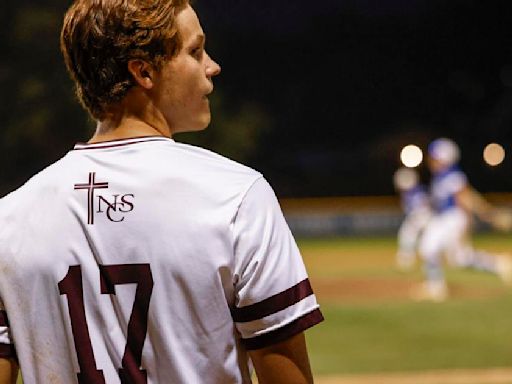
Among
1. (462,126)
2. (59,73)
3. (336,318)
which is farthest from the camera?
(462,126)

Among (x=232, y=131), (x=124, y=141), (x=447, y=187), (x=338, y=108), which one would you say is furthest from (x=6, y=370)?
(x=338, y=108)

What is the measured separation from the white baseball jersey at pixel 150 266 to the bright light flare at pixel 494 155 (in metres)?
29.0

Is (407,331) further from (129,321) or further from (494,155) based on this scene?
(494,155)

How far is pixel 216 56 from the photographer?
99.2ft

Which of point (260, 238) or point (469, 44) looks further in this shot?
point (469, 44)

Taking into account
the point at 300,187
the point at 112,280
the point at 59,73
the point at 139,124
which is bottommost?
the point at 112,280

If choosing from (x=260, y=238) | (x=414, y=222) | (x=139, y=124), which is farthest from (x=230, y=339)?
(x=414, y=222)

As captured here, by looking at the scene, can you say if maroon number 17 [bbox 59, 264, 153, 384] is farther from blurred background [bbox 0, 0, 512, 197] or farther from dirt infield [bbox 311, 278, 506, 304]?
blurred background [bbox 0, 0, 512, 197]

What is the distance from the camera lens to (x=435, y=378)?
21.8 ft

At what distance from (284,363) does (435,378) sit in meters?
5.36

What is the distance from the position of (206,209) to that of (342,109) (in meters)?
33.7

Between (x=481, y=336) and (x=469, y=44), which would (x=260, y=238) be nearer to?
(x=481, y=336)

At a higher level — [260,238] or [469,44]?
[469,44]

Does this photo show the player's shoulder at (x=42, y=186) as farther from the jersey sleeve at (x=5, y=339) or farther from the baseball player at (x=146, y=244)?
the jersey sleeve at (x=5, y=339)
